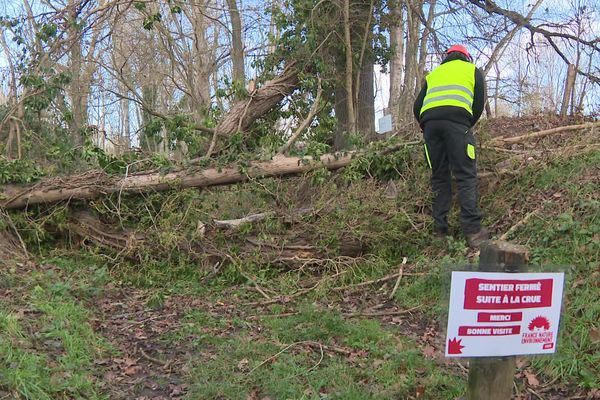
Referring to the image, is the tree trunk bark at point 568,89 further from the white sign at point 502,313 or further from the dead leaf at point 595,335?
the white sign at point 502,313

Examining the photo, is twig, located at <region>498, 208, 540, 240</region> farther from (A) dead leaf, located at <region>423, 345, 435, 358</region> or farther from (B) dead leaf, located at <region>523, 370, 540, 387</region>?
(B) dead leaf, located at <region>523, 370, 540, 387</region>

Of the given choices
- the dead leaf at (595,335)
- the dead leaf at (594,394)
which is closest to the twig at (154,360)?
the dead leaf at (594,394)

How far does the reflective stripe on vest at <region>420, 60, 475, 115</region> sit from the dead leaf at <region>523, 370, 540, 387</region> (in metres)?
2.97

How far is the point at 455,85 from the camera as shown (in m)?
5.81

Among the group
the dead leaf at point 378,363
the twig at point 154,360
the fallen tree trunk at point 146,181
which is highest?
the fallen tree trunk at point 146,181

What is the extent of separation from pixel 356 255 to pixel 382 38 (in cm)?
477

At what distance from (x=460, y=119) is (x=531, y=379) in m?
2.96

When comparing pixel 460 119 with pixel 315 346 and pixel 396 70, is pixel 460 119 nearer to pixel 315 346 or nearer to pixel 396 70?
pixel 315 346

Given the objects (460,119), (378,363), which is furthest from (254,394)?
(460,119)

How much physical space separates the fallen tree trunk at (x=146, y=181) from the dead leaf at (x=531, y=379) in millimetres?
4037

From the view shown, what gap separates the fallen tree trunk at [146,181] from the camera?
23.7 ft

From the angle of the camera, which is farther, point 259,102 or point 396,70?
point 396,70

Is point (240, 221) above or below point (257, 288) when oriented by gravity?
above

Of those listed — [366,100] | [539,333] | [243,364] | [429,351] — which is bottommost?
[243,364]
